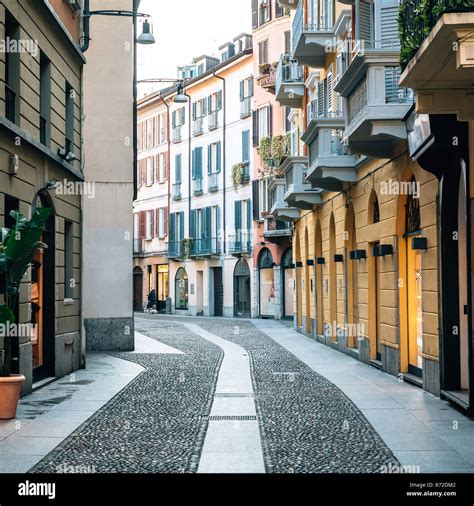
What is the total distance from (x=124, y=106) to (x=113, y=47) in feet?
5.61

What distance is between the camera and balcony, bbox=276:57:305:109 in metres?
31.2

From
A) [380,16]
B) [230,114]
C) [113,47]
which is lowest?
[380,16]

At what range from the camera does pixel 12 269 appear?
1202 cm

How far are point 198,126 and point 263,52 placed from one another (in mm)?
9097

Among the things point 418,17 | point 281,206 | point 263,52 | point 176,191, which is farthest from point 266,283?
point 418,17

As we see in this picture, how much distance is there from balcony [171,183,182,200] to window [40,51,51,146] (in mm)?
41095

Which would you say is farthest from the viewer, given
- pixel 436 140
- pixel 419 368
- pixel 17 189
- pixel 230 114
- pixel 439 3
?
pixel 230 114

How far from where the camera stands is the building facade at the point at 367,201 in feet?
51.1

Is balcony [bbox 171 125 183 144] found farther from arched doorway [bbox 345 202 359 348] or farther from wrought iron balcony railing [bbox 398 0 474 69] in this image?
wrought iron balcony railing [bbox 398 0 474 69]

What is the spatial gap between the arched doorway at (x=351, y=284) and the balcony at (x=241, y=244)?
25772 millimetres

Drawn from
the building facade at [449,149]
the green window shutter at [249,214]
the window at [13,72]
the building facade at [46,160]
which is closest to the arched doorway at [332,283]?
the building facade at [46,160]

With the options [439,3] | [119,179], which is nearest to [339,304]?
[119,179]
